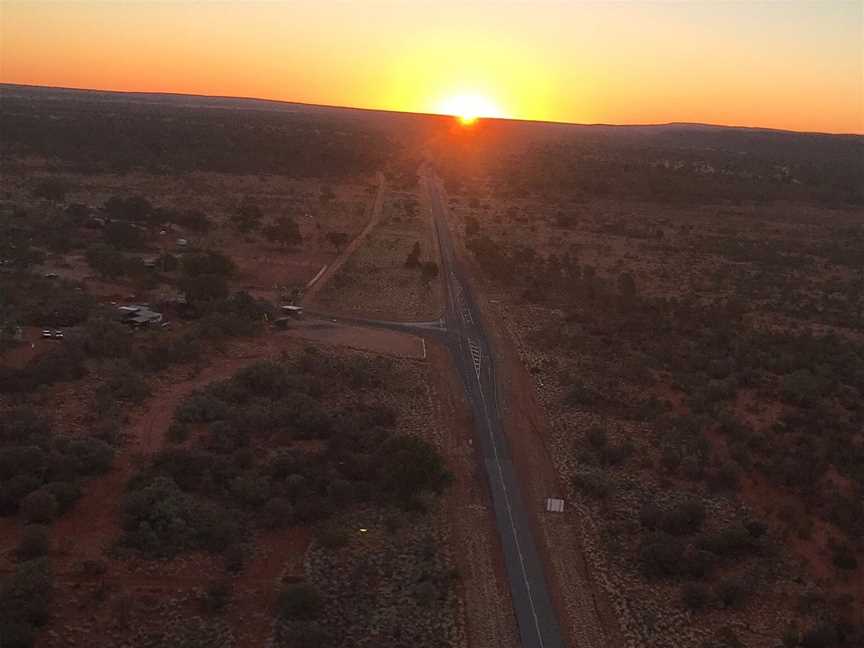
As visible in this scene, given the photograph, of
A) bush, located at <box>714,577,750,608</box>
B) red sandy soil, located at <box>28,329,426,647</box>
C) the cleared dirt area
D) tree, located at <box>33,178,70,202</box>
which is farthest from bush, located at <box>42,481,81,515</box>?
tree, located at <box>33,178,70,202</box>

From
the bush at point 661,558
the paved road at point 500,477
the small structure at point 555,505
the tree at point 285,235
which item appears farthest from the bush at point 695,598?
the tree at point 285,235

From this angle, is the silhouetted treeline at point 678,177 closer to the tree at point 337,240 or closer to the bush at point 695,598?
the tree at point 337,240

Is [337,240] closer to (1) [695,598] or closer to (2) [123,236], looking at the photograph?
(2) [123,236]

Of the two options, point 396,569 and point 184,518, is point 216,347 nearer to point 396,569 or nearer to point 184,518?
point 184,518

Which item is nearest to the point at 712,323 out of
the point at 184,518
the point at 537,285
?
the point at 537,285

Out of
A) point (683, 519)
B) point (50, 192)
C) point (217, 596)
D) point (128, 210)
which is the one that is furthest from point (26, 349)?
point (50, 192)

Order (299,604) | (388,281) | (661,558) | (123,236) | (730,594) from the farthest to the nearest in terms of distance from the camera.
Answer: (123,236)
(388,281)
(661,558)
(730,594)
(299,604)
